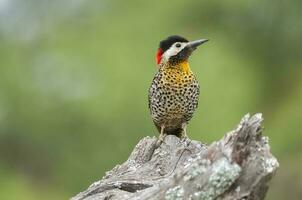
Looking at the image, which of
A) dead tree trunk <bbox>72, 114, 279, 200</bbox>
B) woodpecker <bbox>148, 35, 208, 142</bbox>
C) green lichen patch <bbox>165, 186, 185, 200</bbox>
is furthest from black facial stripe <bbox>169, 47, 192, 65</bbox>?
green lichen patch <bbox>165, 186, 185, 200</bbox>

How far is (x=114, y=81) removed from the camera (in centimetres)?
1226

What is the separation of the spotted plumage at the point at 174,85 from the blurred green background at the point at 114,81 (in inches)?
184

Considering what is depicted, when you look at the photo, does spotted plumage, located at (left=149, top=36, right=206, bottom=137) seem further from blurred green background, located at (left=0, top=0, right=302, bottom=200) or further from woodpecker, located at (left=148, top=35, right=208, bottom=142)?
blurred green background, located at (left=0, top=0, right=302, bottom=200)

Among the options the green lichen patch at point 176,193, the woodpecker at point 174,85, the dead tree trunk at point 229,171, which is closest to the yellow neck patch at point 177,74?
the woodpecker at point 174,85

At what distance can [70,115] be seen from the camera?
1300 cm

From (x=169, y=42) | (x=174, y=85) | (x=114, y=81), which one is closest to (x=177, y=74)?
(x=174, y=85)

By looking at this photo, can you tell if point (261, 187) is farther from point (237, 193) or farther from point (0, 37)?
point (0, 37)

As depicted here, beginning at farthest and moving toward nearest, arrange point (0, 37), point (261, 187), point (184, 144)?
1. point (0, 37)
2. point (184, 144)
3. point (261, 187)

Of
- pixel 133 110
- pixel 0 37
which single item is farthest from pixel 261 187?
pixel 0 37

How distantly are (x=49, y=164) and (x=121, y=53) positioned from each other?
7.48ft

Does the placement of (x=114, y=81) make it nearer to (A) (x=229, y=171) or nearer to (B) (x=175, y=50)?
(B) (x=175, y=50)

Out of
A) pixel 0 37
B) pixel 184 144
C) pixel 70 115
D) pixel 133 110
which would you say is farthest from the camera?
pixel 0 37

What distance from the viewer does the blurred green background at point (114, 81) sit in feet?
39.4

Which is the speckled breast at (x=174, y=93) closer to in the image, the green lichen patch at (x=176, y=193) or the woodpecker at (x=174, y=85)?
the woodpecker at (x=174, y=85)
